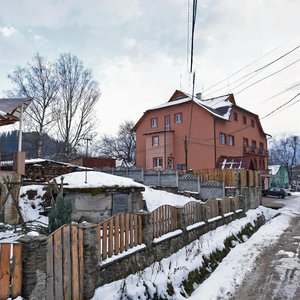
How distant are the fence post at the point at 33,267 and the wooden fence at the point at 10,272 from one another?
64 mm

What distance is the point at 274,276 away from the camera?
7605 millimetres

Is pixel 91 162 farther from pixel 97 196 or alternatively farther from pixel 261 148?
pixel 261 148

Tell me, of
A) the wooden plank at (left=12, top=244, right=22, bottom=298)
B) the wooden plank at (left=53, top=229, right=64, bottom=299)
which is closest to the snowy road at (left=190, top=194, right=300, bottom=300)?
the wooden plank at (left=53, top=229, right=64, bottom=299)

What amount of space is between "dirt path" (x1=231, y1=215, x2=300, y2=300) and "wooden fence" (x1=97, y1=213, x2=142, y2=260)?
250cm

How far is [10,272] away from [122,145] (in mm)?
55181

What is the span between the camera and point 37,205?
13219mm

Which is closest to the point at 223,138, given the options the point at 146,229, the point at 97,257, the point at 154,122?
the point at 154,122

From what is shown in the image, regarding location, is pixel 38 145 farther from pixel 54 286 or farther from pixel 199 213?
pixel 54 286

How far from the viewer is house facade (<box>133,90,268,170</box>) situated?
107ft

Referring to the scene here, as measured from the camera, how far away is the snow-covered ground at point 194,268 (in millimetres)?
5707

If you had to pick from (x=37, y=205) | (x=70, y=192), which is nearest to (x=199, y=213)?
(x=70, y=192)

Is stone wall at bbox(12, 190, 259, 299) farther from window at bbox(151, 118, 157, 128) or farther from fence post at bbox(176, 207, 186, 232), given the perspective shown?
window at bbox(151, 118, 157, 128)

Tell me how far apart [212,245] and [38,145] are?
2236 centimetres

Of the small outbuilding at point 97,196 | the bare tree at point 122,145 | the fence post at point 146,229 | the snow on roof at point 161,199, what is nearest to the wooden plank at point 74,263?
the fence post at point 146,229
